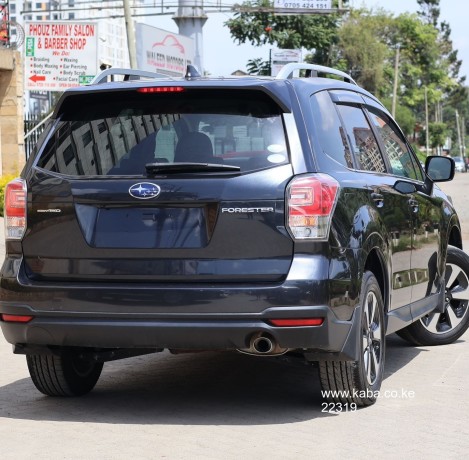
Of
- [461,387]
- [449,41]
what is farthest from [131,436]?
[449,41]

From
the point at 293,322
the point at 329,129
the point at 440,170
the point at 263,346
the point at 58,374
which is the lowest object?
the point at 58,374

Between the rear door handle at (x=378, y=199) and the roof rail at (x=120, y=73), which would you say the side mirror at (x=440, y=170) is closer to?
the rear door handle at (x=378, y=199)

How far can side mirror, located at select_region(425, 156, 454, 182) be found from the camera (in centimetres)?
905

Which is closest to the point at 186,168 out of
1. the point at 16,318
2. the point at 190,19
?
the point at 16,318

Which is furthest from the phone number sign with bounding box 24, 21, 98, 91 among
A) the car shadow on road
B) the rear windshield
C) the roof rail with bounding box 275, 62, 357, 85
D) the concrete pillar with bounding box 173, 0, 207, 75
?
→ the rear windshield

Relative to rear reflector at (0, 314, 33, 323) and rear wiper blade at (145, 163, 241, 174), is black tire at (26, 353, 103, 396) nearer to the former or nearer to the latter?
rear reflector at (0, 314, 33, 323)

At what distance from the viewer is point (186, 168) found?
645 cm

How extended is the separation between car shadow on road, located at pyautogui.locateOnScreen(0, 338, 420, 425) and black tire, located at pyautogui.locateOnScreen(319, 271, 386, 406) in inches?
6.2

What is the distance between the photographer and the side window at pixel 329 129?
6727 millimetres

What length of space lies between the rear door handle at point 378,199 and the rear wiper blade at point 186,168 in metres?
1.14

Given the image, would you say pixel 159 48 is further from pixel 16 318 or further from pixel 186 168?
pixel 186 168

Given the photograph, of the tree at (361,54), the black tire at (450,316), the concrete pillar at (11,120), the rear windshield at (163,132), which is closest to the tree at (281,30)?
the concrete pillar at (11,120)

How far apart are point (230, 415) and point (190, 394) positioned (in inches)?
27.4

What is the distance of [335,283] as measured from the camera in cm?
634
